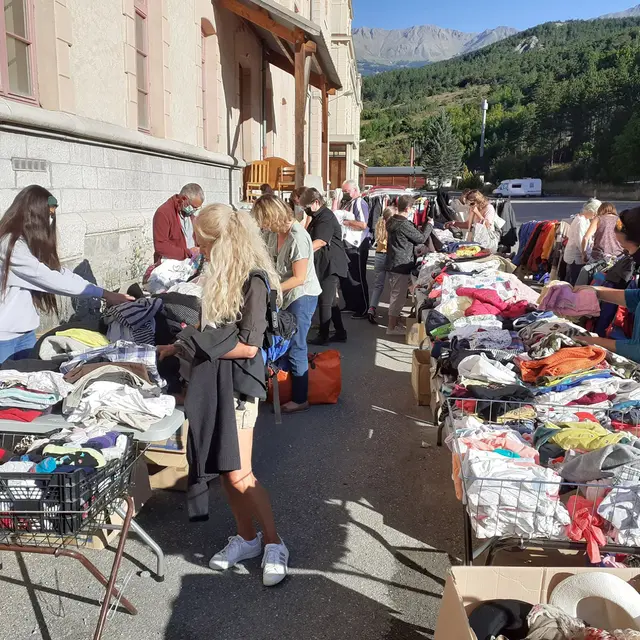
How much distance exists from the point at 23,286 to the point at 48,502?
201cm

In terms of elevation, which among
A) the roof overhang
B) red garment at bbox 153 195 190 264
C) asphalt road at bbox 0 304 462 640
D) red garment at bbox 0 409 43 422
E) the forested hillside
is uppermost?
the forested hillside

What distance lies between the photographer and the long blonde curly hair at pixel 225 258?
10.1 ft

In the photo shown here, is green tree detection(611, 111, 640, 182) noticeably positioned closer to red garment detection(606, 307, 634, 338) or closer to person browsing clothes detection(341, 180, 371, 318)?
person browsing clothes detection(341, 180, 371, 318)

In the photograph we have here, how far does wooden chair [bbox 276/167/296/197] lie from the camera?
16203mm

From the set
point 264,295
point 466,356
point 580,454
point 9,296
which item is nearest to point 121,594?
point 264,295

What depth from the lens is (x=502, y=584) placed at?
2398 mm

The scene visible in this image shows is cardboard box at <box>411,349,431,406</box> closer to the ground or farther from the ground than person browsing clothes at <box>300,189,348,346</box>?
closer to the ground

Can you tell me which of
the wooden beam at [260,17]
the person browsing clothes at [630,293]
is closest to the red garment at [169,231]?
the person browsing clothes at [630,293]

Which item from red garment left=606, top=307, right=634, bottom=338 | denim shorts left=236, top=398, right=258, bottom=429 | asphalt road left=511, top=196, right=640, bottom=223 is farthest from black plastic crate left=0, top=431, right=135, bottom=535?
asphalt road left=511, top=196, right=640, bottom=223

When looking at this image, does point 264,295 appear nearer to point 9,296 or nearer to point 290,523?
point 290,523

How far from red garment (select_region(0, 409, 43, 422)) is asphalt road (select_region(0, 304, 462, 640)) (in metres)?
0.87

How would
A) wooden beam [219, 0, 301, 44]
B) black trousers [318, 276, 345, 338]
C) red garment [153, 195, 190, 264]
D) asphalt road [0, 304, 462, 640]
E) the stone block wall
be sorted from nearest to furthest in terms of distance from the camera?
1. asphalt road [0, 304, 462, 640]
2. the stone block wall
3. red garment [153, 195, 190, 264]
4. black trousers [318, 276, 345, 338]
5. wooden beam [219, 0, 301, 44]

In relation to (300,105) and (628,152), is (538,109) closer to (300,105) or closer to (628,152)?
(628,152)

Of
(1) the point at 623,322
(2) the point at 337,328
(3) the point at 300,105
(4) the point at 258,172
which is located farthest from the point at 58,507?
(4) the point at 258,172
